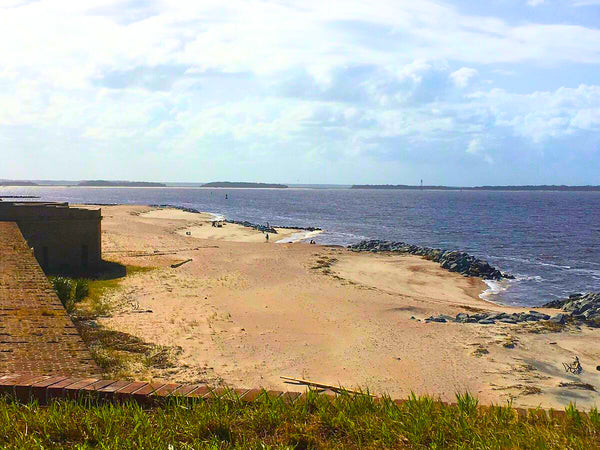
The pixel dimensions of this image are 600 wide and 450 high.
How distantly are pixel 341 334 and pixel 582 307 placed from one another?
1352cm

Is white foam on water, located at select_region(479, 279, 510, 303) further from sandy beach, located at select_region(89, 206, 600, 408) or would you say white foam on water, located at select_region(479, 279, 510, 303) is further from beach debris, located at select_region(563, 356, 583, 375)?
beach debris, located at select_region(563, 356, 583, 375)

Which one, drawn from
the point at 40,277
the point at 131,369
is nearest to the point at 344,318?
the point at 131,369

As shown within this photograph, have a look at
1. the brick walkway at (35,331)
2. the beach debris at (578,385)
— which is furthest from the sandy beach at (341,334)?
the brick walkway at (35,331)

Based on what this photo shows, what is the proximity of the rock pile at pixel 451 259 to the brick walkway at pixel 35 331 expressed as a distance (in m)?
31.2

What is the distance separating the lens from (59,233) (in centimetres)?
2694

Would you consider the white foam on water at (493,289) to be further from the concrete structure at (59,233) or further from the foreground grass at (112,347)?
the concrete structure at (59,233)

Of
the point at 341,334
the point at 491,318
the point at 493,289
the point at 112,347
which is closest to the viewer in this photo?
the point at 112,347

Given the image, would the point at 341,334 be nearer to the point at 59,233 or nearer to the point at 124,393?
the point at 124,393

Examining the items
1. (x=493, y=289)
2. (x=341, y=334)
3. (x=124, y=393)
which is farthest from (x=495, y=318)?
(x=124, y=393)

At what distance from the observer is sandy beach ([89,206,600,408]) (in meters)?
14.5

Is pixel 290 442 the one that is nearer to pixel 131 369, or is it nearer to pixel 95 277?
pixel 131 369

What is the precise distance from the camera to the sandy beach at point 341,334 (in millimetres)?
14539

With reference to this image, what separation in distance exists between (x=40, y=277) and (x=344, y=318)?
38.4ft

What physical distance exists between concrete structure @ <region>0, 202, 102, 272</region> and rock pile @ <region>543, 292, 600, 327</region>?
75.8ft
